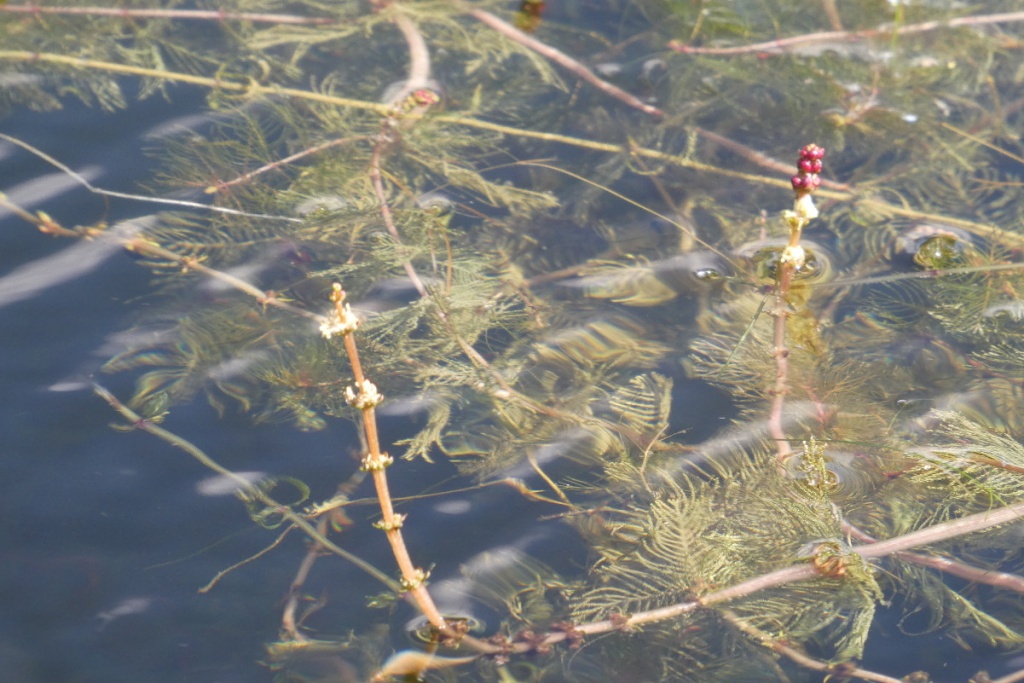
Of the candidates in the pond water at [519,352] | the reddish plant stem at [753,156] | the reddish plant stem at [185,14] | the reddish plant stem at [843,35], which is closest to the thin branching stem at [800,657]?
the pond water at [519,352]

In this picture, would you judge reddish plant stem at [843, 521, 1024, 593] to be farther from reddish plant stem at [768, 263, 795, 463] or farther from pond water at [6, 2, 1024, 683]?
reddish plant stem at [768, 263, 795, 463]

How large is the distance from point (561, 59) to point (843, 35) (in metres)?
1.19

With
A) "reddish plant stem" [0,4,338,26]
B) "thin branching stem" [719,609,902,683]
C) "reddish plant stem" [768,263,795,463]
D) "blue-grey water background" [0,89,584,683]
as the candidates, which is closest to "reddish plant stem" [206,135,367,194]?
"blue-grey water background" [0,89,584,683]

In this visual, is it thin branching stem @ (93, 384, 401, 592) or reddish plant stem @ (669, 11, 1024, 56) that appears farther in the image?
reddish plant stem @ (669, 11, 1024, 56)

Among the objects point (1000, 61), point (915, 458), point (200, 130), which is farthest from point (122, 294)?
point (1000, 61)

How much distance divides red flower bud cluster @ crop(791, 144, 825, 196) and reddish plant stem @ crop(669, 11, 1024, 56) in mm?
1721

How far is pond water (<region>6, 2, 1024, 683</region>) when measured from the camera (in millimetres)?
2014

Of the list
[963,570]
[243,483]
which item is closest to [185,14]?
[243,483]

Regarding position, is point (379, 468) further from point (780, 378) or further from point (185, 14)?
point (185, 14)

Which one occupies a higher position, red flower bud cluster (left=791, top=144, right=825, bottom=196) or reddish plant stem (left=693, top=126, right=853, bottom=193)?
red flower bud cluster (left=791, top=144, right=825, bottom=196)

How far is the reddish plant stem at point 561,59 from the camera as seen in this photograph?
3.45 meters

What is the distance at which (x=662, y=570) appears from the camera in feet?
6.75

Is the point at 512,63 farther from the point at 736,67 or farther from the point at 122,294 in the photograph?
the point at 122,294

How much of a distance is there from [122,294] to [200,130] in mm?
819
